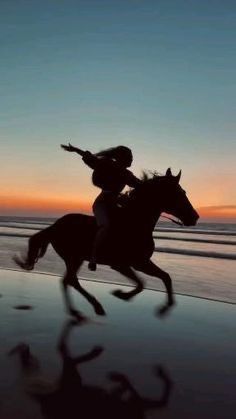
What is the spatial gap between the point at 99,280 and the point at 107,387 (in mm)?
8185

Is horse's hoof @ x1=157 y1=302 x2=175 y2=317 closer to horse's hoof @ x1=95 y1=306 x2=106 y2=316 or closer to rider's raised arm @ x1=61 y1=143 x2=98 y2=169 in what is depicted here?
horse's hoof @ x1=95 y1=306 x2=106 y2=316

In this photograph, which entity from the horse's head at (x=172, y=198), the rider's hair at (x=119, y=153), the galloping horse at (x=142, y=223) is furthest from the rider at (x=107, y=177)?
the horse's head at (x=172, y=198)

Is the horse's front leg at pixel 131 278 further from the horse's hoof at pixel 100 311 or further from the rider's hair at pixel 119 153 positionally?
the rider's hair at pixel 119 153

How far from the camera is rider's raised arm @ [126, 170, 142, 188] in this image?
316 inches

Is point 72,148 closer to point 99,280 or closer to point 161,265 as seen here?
point 99,280

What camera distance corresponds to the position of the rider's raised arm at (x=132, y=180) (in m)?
8.03

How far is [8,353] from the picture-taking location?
538 cm

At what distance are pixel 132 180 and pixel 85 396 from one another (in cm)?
455

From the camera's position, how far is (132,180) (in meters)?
8.05

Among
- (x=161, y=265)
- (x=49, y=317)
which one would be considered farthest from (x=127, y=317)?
(x=161, y=265)

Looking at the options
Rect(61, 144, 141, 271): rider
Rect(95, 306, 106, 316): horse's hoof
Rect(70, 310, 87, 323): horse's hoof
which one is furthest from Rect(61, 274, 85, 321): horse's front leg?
Rect(61, 144, 141, 271): rider

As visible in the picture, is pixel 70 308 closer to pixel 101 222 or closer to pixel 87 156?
pixel 101 222

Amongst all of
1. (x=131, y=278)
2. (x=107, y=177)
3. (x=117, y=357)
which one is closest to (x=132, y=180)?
(x=107, y=177)

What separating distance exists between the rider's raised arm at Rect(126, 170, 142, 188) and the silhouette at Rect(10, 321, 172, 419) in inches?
146
